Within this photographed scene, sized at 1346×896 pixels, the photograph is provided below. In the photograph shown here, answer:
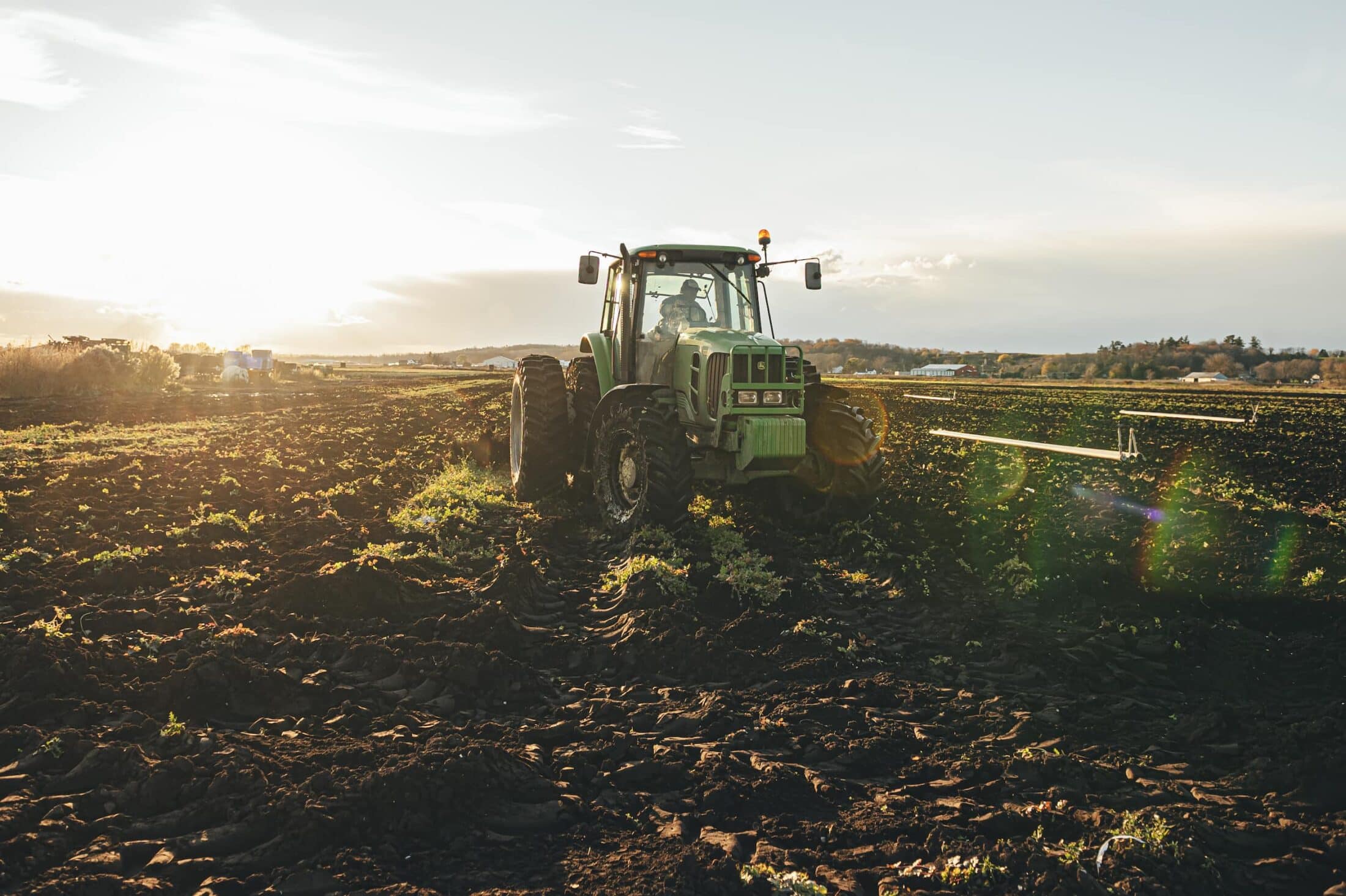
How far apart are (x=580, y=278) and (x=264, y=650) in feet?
17.2

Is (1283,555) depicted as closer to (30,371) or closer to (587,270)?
(587,270)

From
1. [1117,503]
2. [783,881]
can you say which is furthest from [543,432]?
[783,881]

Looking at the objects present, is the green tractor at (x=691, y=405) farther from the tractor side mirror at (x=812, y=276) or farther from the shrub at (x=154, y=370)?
the shrub at (x=154, y=370)

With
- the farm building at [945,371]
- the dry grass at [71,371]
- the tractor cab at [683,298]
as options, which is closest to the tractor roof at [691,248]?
the tractor cab at [683,298]

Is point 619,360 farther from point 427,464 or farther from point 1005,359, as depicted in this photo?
point 1005,359

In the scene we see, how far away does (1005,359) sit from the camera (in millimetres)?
117500

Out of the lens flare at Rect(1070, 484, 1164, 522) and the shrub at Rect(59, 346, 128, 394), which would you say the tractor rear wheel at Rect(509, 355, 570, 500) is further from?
the shrub at Rect(59, 346, 128, 394)

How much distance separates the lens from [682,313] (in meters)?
10.1

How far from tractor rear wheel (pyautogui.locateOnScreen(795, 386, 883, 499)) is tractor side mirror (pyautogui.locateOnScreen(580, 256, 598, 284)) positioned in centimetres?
264

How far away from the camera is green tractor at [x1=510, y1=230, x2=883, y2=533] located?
889 cm

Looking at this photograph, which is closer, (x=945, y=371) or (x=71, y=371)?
(x=71, y=371)

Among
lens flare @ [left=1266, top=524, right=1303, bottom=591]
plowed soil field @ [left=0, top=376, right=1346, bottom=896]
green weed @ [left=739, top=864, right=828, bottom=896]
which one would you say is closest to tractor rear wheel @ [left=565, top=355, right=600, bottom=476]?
plowed soil field @ [left=0, top=376, right=1346, bottom=896]

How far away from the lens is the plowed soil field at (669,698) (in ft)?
11.7

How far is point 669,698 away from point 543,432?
5902 millimetres
